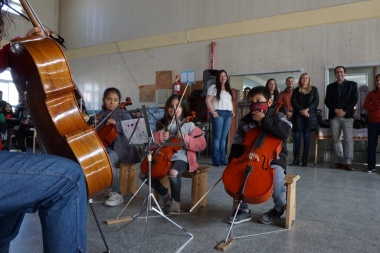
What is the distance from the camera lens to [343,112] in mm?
4465

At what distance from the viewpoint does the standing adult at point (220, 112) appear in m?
4.54

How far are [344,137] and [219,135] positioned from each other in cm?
183

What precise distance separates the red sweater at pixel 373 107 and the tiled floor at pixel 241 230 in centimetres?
188

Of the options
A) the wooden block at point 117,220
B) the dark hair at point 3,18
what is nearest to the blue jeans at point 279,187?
the wooden block at point 117,220

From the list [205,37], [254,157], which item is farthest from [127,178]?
[205,37]

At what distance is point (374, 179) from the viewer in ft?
11.8

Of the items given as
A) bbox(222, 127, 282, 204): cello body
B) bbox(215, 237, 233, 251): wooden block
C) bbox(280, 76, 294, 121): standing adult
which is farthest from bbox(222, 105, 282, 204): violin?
bbox(280, 76, 294, 121): standing adult

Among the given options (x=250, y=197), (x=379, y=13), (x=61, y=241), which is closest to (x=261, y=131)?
(x=250, y=197)

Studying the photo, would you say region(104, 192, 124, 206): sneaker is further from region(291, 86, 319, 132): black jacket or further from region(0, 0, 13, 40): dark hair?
region(291, 86, 319, 132): black jacket

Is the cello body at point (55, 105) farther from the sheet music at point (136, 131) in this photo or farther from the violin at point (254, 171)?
the violin at point (254, 171)

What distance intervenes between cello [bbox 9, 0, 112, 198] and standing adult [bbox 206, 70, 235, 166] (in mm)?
3332

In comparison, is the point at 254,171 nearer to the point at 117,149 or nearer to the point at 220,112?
the point at 117,149

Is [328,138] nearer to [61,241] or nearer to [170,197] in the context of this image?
[170,197]

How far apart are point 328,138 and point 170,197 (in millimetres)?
3568
